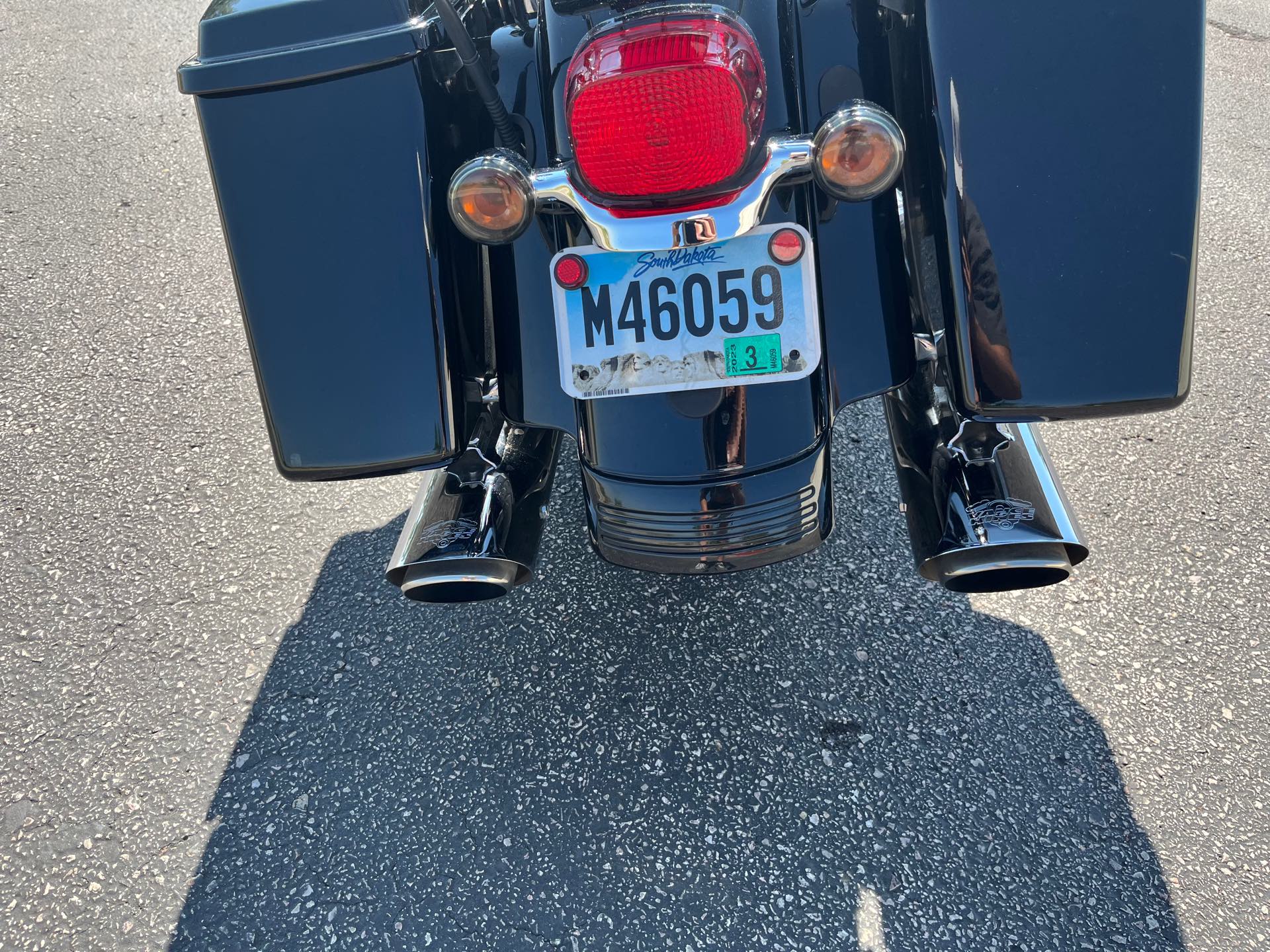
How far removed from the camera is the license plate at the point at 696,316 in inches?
59.1

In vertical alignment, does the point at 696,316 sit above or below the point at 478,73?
below

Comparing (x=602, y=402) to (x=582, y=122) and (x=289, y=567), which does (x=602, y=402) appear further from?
(x=289, y=567)

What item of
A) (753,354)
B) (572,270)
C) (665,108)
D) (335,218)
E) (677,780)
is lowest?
(677,780)

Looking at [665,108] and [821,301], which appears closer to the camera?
[665,108]

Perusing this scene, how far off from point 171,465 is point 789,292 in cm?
203

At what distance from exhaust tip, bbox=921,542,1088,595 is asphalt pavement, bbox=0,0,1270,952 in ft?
1.49

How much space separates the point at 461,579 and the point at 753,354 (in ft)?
2.14

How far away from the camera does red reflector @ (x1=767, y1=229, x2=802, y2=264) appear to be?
1.50 meters

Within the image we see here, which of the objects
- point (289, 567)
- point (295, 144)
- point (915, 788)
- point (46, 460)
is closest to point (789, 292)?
point (295, 144)

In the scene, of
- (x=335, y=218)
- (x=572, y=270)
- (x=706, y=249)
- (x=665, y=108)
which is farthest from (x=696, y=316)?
(x=335, y=218)

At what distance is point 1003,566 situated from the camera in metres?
1.53

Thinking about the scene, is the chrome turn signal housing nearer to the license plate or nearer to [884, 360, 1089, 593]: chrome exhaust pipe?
the license plate

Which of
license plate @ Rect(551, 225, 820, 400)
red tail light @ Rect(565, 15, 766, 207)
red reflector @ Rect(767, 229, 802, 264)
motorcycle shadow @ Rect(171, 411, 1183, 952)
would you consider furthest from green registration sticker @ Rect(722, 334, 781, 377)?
motorcycle shadow @ Rect(171, 411, 1183, 952)

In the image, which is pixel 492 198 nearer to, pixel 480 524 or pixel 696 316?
pixel 696 316
